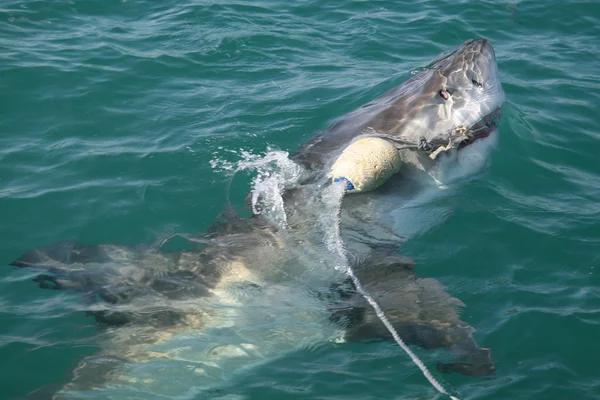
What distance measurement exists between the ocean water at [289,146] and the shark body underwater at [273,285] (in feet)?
0.74

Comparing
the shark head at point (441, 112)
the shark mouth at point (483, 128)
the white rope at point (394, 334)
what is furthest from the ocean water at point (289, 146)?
the shark head at point (441, 112)

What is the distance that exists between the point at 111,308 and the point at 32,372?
902 mm

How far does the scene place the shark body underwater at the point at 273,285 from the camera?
20.9ft

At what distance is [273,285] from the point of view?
23.2ft

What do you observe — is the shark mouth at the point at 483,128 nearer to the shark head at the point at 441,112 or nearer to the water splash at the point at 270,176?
the shark head at the point at 441,112

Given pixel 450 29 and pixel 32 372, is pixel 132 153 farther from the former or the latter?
pixel 450 29

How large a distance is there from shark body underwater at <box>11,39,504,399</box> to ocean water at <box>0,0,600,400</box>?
225 millimetres

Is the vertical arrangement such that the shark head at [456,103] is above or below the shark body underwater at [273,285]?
above

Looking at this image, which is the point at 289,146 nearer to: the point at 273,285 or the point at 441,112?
the point at 441,112

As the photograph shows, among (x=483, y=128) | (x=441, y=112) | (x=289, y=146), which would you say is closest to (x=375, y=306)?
(x=441, y=112)

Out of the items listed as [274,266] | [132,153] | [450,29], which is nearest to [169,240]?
[274,266]

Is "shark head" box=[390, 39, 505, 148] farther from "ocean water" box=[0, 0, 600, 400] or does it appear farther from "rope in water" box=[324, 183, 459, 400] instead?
"rope in water" box=[324, 183, 459, 400]

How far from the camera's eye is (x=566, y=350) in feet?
21.8

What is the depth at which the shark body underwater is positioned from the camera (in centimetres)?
636
